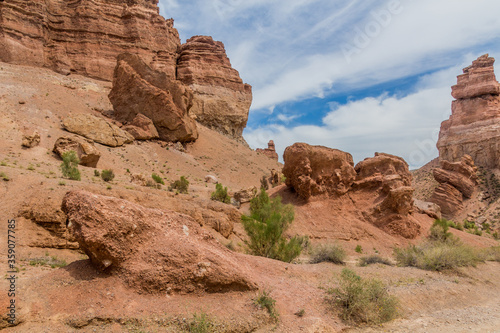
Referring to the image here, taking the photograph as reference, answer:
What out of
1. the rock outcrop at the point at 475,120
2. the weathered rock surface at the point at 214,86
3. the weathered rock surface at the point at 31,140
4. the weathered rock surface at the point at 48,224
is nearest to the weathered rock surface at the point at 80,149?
the weathered rock surface at the point at 31,140

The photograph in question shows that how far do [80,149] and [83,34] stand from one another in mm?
30490

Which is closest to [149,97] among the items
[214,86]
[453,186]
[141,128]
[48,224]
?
[141,128]

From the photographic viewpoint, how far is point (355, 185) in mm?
22219

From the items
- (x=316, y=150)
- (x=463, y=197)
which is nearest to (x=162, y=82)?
(x=316, y=150)

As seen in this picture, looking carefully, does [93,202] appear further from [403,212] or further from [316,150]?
[403,212]

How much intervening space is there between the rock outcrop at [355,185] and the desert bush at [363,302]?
12.9 meters

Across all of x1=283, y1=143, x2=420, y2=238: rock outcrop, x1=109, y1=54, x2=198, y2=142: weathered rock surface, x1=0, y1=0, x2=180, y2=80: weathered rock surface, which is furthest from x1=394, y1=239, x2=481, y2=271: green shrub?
x1=0, y1=0, x2=180, y2=80: weathered rock surface

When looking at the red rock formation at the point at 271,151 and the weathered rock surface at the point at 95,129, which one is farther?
the red rock formation at the point at 271,151

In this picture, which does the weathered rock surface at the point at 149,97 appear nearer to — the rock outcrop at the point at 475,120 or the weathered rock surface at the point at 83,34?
the weathered rock surface at the point at 83,34

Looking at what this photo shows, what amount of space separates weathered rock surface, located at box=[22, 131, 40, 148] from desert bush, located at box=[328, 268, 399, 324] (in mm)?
24338

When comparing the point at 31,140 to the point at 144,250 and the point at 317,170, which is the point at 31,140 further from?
the point at 144,250

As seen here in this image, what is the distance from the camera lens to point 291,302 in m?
6.96

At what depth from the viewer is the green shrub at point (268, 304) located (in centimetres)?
625

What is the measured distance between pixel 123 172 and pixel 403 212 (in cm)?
2065
